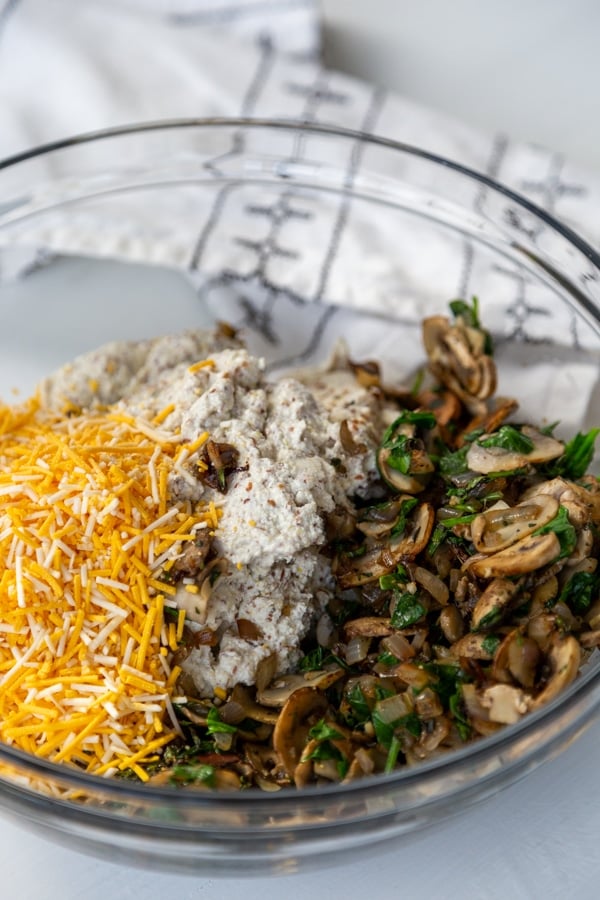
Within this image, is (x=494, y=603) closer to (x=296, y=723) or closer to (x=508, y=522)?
(x=508, y=522)

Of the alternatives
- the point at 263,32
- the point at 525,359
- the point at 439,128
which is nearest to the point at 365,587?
the point at 525,359

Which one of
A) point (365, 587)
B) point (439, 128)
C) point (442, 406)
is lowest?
point (365, 587)

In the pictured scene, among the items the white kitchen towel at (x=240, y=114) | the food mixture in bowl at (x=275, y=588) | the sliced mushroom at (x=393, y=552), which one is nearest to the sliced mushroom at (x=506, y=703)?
the food mixture in bowl at (x=275, y=588)

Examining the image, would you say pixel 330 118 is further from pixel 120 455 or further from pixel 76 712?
pixel 76 712

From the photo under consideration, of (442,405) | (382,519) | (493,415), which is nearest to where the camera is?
(382,519)

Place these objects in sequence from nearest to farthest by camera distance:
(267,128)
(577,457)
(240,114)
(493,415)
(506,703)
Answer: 1. (506,703)
2. (577,457)
3. (493,415)
4. (267,128)
5. (240,114)

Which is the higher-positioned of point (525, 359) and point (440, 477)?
point (525, 359)

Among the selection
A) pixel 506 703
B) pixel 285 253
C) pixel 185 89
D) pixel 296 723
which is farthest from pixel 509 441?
pixel 185 89

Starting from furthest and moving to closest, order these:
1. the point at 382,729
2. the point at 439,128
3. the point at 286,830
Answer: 1. the point at 439,128
2. the point at 382,729
3. the point at 286,830
